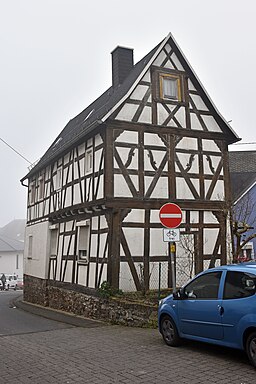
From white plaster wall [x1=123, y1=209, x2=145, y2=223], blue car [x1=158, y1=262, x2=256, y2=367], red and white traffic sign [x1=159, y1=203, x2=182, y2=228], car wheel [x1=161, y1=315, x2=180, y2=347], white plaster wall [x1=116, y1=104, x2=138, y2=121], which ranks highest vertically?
white plaster wall [x1=116, y1=104, x2=138, y2=121]

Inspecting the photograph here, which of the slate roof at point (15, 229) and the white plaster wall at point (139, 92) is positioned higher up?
the slate roof at point (15, 229)

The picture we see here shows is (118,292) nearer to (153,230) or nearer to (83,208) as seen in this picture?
(153,230)

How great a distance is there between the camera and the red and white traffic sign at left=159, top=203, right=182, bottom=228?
9.54m

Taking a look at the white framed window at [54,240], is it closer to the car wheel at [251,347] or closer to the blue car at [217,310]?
the blue car at [217,310]

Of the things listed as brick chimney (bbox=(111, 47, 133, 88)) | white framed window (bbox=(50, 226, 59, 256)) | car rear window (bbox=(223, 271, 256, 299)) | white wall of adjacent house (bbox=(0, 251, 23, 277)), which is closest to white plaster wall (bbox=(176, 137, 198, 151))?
brick chimney (bbox=(111, 47, 133, 88))

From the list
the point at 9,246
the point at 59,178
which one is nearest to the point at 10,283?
the point at 9,246

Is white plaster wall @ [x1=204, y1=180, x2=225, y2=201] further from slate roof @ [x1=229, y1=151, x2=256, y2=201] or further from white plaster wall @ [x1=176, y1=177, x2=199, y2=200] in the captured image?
slate roof @ [x1=229, y1=151, x2=256, y2=201]

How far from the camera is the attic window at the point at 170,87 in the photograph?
1475 centimetres

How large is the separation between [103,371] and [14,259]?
50.6 meters

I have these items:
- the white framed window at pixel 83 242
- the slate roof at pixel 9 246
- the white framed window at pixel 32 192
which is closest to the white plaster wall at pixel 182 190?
the white framed window at pixel 83 242

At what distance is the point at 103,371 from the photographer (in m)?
6.35

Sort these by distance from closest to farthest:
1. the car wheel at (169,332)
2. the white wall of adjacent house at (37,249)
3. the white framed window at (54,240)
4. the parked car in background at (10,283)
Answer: the car wheel at (169,332) → the white framed window at (54,240) → the white wall of adjacent house at (37,249) → the parked car in background at (10,283)

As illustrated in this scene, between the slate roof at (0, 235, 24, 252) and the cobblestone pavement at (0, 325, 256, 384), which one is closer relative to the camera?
the cobblestone pavement at (0, 325, 256, 384)

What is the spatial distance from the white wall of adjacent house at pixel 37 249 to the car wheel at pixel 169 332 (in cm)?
1107
